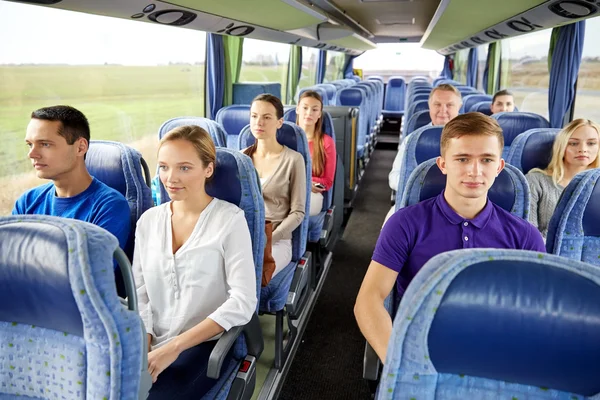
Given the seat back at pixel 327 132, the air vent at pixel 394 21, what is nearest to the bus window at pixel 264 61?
the air vent at pixel 394 21

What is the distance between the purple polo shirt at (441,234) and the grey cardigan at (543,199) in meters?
1.11

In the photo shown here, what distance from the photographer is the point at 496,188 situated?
2008 millimetres

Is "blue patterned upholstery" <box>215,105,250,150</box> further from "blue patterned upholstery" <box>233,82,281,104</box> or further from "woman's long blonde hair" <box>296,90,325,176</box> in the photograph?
"woman's long blonde hair" <box>296,90,325,176</box>

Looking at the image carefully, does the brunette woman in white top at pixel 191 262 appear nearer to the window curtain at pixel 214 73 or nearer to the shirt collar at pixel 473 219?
the shirt collar at pixel 473 219

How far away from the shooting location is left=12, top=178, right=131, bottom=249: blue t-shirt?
204 centimetres

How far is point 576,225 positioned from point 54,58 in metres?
3.24

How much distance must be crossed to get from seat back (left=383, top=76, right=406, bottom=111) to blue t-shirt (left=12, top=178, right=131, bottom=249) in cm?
1330

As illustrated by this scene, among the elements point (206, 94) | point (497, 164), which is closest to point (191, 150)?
point (497, 164)

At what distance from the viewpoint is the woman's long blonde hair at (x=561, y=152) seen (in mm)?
2857

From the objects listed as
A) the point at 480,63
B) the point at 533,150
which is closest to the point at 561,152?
the point at 533,150

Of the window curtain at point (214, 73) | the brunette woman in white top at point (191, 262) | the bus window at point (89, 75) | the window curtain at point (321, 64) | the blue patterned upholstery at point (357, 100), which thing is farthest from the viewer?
the window curtain at point (321, 64)

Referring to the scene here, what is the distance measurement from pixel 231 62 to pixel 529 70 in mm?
5303

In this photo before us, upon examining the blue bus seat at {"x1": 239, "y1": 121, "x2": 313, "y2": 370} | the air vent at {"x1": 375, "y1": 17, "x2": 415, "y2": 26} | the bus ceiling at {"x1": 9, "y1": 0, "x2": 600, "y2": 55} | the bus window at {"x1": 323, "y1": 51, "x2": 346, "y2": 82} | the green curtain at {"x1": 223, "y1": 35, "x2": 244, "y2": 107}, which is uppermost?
the air vent at {"x1": 375, "y1": 17, "x2": 415, "y2": 26}

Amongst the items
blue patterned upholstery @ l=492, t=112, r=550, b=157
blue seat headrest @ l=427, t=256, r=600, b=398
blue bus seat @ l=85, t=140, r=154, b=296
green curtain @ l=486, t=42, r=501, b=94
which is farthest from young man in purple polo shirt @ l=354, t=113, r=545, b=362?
green curtain @ l=486, t=42, r=501, b=94
